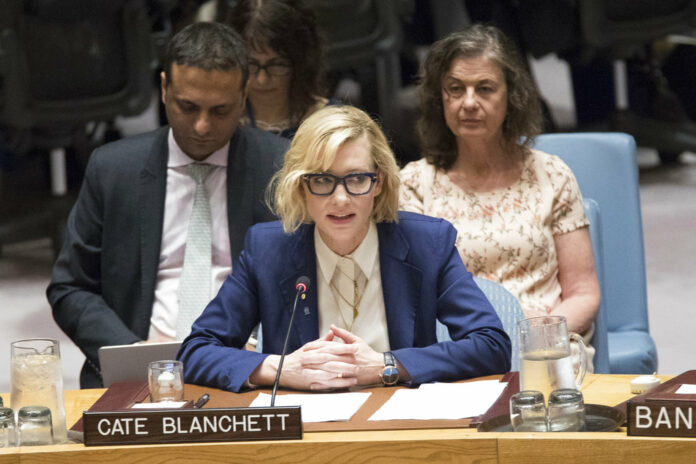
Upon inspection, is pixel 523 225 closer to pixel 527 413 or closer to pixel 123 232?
pixel 123 232

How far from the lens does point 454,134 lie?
3.41m

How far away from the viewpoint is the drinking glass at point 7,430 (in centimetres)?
210

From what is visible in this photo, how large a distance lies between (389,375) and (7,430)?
726mm

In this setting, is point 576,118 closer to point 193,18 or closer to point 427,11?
point 427,11

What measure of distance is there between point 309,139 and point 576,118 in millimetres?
4568

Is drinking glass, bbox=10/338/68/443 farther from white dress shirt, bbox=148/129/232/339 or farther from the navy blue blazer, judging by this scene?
white dress shirt, bbox=148/129/232/339

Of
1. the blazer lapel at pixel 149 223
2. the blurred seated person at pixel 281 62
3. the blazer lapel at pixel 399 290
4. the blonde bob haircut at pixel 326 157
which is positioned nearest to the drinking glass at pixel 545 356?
the blazer lapel at pixel 399 290

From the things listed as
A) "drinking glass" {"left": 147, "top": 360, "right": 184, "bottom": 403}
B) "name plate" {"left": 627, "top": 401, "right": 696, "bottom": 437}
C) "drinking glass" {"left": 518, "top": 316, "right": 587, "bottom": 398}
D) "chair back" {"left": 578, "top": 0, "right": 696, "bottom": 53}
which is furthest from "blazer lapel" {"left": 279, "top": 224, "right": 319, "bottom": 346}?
"chair back" {"left": 578, "top": 0, "right": 696, "bottom": 53}

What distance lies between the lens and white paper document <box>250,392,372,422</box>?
7.16 ft

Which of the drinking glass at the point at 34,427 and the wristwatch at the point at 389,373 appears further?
the wristwatch at the point at 389,373

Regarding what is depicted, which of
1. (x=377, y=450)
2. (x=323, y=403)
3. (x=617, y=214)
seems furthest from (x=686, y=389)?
(x=617, y=214)

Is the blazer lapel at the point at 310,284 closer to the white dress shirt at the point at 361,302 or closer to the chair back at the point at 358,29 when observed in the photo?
the white dress shirt at the point at 361,302

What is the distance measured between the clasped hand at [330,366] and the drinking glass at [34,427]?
0.48 meters

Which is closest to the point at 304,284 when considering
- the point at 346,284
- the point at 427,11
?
the point at 346,284
